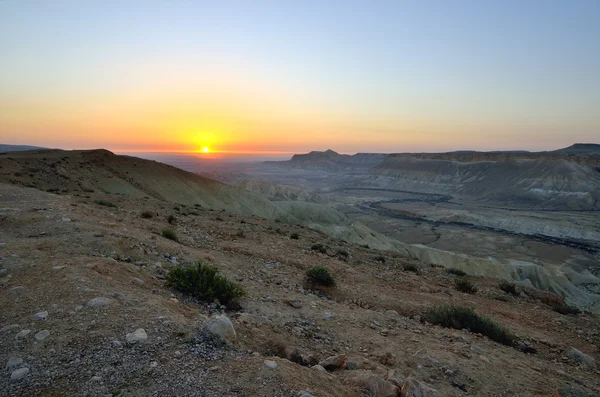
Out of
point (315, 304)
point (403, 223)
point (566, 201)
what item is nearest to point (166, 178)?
point (315, 304)

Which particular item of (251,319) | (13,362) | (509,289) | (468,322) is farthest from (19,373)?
(509,289)

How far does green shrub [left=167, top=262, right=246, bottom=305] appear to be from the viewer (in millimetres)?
6223

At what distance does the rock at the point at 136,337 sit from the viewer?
13.0 ft

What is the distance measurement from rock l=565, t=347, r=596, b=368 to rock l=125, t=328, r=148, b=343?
7942 mm

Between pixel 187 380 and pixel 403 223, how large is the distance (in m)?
75.0

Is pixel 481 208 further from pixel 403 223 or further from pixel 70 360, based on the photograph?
pixel 70 360

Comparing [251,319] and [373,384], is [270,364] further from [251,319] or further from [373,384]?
[251,319]

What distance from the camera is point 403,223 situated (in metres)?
74.2

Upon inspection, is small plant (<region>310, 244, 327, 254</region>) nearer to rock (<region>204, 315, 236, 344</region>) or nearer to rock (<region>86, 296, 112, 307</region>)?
rock (<region>204, 315, 236, 344</region>)

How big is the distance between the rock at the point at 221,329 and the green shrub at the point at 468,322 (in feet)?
16.9

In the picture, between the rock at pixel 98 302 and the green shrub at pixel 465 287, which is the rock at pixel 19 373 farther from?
the green shrub at pixel 465 287

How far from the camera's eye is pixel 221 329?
433 cm

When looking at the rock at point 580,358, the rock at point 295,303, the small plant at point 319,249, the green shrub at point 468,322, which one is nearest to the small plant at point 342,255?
the small plant at point 319,249

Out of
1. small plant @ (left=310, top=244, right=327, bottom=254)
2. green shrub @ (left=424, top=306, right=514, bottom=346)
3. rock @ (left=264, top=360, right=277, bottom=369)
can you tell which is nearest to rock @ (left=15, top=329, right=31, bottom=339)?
rock @ (left=264, top=360, right=277, bottom=369)
